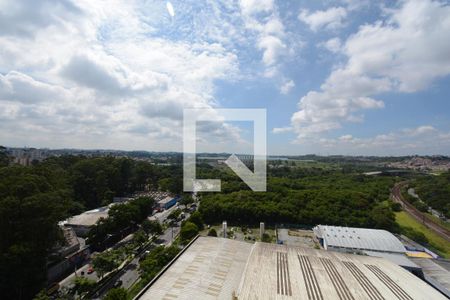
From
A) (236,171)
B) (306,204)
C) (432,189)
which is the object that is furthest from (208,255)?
(432,189)

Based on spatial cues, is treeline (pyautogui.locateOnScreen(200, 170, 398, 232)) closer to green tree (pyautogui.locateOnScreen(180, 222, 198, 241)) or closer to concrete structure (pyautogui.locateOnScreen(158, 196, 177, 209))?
green tree (pyautogui.locateOnScreen(180, 222, 198, 241))

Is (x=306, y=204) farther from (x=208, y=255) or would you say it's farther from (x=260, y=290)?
(x=260, y=290)

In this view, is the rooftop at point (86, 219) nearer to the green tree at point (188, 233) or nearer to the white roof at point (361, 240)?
the green tree at point (188, 233)

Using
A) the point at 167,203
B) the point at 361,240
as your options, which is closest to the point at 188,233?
the point at 361,240

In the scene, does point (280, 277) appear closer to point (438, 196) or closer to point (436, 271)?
point (436, 271)

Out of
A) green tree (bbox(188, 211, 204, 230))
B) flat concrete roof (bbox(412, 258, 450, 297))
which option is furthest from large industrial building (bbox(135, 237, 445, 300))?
green tree (bbox(188, 211, 204, 230))

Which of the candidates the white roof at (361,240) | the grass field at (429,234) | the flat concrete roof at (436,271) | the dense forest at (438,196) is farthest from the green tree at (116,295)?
the dense forest at (438,196)
